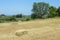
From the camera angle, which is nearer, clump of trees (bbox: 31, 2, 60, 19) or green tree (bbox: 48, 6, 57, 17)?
green tree (bbox: 48, 6, 57, 17)

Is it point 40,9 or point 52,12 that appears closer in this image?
point 52,12

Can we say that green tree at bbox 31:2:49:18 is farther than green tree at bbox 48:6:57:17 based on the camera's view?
Yes

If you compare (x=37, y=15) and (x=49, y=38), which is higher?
(x=49, y=38)

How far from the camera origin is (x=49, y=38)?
13.0 m

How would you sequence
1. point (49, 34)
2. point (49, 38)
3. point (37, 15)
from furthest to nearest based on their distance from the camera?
point (37, 15)
point (49, 34)
point (49, 38)

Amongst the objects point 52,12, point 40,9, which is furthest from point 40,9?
point 52,12

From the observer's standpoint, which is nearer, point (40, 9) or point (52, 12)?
point (52, 12)

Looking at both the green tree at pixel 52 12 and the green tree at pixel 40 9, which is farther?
the green tree at pixel 40 9

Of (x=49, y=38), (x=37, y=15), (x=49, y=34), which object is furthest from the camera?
(x=37, y=15)

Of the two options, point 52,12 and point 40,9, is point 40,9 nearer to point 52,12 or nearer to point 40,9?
point 40,9

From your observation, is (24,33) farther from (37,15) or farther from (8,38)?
(37,15)

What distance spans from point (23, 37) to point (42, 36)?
1453 millimetres

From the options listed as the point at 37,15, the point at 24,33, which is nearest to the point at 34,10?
the point at 37,15

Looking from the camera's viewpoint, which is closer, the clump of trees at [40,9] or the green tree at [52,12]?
the green tree at [52,12]
